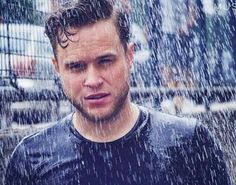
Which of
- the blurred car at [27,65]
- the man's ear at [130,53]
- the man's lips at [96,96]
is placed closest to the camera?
the man's lips at [96,96]

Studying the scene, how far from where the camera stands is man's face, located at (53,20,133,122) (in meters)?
2.02

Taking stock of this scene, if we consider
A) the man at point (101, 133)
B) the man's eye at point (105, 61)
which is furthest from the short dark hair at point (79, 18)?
the man's eye at point (105, 61)

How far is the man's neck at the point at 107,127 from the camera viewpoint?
6.84 feet

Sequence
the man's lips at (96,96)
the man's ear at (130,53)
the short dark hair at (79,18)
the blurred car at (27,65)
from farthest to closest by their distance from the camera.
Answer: the blurred car at (27,65), the man's ear at (130,53), the short dark hair at (79,18), the man's lips at (96,96)

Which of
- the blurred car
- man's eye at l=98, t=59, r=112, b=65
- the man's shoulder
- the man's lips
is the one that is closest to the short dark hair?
man's eye at l=98, t=59, r=112, b=65

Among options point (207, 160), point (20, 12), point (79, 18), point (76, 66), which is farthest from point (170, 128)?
point (20, 12)

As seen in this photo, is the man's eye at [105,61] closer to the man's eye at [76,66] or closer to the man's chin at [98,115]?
the man's eye at [76,66]

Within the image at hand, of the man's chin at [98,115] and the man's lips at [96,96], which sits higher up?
the man's lips at [96,96]

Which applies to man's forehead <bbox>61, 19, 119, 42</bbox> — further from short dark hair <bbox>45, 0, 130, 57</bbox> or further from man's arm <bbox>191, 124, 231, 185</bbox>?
man's arm <bbox>191, 124, 231, 185</bbox>

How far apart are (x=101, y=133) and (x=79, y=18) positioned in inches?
20.8

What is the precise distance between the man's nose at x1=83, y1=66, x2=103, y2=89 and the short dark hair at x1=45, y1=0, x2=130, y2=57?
6.8 inches

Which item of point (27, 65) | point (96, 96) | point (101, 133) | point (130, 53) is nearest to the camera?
A: point (96, 96)

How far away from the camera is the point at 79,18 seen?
2096 mm

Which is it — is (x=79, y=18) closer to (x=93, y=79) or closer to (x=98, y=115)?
(x=93, y=79)
